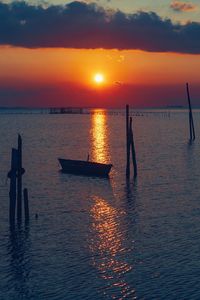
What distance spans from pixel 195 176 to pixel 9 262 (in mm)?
34480

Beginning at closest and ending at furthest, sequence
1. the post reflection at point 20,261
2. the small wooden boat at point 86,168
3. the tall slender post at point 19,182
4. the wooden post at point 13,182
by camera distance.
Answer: the post reflection at point 20,261 < the wooden post at point 13,182 < the tall slender post at point 19,182 < the small wooden boat at point 86,168

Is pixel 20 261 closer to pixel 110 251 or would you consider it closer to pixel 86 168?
pixel 110 251

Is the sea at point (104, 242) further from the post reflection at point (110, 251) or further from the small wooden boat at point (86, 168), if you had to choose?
the small wooden boat at point (86, 168)

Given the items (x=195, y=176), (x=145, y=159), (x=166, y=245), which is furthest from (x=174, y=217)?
(x=145, y=159)

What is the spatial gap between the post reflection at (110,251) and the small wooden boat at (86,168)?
56.2 feet

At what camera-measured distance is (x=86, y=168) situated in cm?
5762

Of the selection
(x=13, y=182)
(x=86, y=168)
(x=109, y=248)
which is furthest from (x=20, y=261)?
(x=86, y=168)

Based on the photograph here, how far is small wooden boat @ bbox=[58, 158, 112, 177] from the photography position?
56.3 metres

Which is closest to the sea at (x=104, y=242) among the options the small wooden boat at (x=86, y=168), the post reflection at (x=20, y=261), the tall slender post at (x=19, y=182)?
the post reflection at (x=20, y=261)

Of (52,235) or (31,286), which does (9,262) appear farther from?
(52,235)

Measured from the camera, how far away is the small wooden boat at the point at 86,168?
5634cm

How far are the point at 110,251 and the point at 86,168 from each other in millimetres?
30093

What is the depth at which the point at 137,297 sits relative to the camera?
21.6m

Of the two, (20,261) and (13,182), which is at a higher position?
(13,182)
